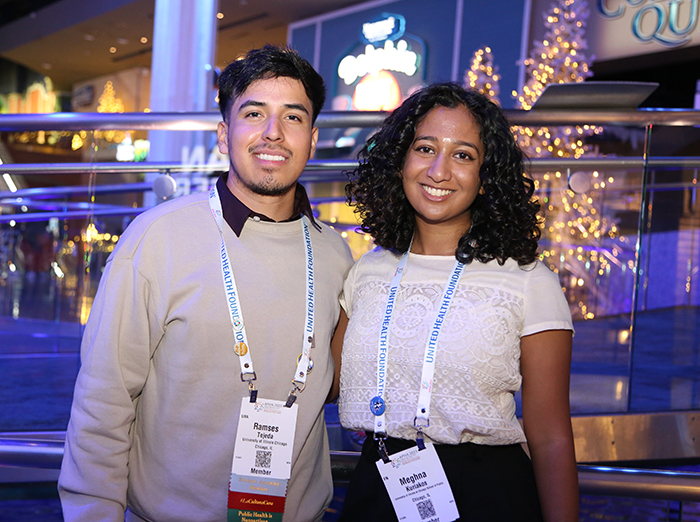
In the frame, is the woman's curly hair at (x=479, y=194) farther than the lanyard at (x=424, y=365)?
Yes

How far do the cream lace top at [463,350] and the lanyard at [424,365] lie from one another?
15 millimetres

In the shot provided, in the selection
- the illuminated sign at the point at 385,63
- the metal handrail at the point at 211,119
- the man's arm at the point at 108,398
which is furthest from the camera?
the illuminated sign at the point at 385,63

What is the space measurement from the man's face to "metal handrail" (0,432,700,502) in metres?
0.67

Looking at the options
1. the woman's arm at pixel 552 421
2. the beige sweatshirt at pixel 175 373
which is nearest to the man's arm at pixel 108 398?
the beige sweatshirt at pixel 175 373

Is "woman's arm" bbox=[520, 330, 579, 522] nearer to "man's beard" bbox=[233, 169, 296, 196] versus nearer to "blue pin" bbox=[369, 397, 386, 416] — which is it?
"blue pin" bbox=[369, 397, 386, 416]

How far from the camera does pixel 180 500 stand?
134 cm

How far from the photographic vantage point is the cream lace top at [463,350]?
4.39 feet

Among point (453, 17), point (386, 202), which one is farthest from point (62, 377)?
point (453, 17)

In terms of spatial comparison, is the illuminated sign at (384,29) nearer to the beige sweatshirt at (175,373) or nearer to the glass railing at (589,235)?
the glass railing at (589,235)

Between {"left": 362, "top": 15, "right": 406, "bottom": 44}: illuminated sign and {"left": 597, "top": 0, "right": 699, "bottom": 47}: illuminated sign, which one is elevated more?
{"left": 362, "top": 15, "right": 406, "bottom": 44}: illuminated sign

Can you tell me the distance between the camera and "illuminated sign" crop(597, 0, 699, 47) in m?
7.46

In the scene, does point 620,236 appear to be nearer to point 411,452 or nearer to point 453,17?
point 411,452

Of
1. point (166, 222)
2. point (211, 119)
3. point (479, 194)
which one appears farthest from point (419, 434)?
point (211, 119)

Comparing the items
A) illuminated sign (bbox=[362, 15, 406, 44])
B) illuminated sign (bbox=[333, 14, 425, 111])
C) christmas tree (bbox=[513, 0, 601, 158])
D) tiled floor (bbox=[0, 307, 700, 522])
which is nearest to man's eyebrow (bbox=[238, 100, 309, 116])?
tiled floor (bbox=[0, 307, 700, 522])
